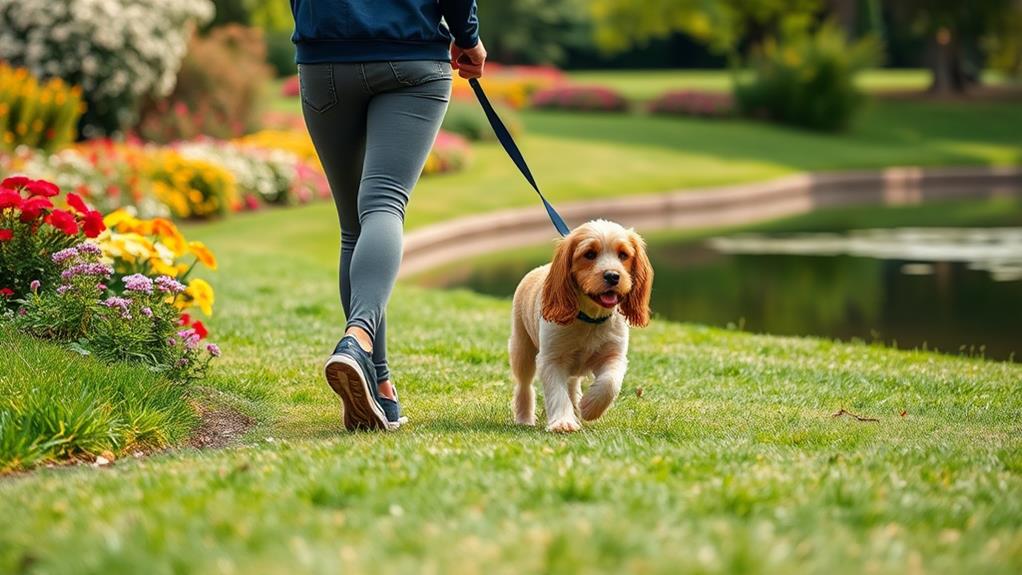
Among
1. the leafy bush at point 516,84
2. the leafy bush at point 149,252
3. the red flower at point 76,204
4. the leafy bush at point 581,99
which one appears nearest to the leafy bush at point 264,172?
Result: the leafy bush at point 149,252

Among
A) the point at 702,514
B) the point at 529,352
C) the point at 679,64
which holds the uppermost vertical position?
the point at 702,514

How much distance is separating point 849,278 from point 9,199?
9770 millimetres

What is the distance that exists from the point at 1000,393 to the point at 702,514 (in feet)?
12.7

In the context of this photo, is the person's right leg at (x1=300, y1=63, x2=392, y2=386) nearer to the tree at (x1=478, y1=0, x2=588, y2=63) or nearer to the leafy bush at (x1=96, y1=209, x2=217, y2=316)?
the leafy bush at (x1=96, y1=209, x2=217, y2=316)

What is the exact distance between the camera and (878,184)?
87.2 ft

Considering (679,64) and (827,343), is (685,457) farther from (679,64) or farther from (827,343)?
(679,64)

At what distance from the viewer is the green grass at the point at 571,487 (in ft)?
11.0

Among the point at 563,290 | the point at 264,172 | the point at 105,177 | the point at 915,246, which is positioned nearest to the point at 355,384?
the point at 563,290

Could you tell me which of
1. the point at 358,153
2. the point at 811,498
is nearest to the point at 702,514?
the point at 811,498

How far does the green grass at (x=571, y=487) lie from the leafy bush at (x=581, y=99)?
1225 inches

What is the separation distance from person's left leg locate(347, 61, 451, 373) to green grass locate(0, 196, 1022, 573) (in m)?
0.56

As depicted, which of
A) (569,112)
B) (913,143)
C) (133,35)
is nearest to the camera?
(133,35)

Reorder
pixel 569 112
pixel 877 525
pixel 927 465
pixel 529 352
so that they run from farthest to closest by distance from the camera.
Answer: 1. pixel 569 112
2. pixel 529 352
3. pixel 927 465
4. pixel 877 525

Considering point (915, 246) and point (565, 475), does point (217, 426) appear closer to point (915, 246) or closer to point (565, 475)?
point (565, 475)
